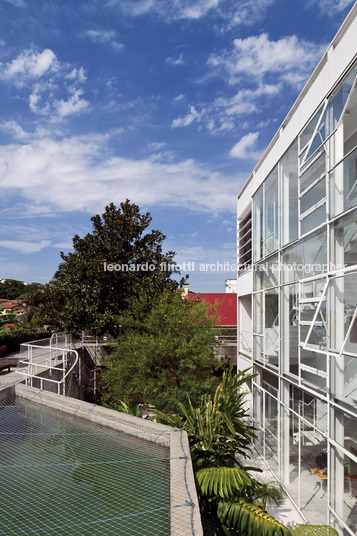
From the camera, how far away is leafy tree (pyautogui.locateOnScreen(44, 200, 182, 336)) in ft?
58.6

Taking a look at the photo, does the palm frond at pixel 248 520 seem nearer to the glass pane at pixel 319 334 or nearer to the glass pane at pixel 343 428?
the glass pane at pixel 343 428

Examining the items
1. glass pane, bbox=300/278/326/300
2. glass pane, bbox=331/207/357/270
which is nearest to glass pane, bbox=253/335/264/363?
glass pane, bbox=300/278/326/300

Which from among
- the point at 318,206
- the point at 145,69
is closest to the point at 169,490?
the point at 318,206

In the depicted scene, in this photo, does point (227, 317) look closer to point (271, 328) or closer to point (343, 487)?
point (271, 328)

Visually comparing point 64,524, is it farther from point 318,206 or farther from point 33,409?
point 318,206

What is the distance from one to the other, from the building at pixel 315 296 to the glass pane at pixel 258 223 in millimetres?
575

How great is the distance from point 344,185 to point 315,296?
2303mm

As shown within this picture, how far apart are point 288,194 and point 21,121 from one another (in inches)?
335

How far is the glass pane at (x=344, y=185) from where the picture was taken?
608 cm

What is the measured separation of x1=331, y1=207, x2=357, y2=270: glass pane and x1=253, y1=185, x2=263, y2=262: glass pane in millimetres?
5654

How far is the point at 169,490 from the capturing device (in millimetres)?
3893

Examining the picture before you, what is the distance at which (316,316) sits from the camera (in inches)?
282

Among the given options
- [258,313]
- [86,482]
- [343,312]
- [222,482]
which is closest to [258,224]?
[258,313]

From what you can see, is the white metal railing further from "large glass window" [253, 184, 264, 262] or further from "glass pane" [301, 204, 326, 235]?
"glass pane" [301, 204, 326, 235]
